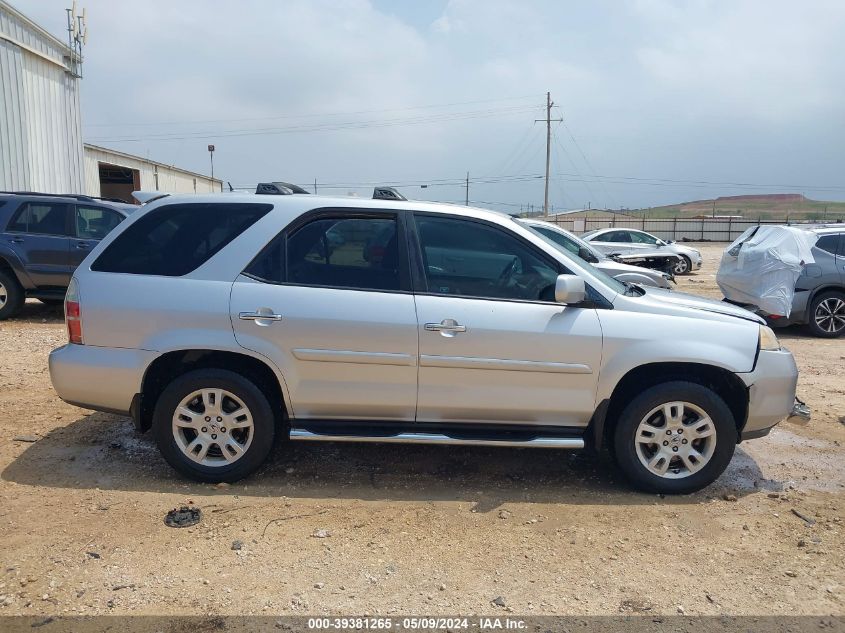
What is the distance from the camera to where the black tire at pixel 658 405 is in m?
4.05

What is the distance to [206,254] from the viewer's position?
165 inches

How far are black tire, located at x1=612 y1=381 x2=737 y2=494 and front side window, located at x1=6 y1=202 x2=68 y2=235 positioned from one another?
29.6 feet

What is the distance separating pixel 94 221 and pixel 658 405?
911 cm

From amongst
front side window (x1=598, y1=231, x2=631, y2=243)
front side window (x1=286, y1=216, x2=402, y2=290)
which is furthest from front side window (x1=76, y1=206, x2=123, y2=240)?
front side window (x1=598, y1=231, x2=631, y2=243)

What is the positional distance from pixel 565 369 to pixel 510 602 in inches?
58.6

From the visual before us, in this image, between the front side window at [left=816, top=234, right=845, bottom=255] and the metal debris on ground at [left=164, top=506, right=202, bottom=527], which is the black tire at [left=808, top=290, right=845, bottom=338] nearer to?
the front side window at [left=816, top=234, right=845, bottom=255]

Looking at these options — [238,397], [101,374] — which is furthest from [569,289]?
[101,374]

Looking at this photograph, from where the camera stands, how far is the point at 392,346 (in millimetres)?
3994

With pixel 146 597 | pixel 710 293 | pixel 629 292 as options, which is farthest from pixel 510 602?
pixel 710 293

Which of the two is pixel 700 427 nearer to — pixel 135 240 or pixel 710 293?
pixel 135 240

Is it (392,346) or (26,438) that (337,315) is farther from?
(26,438)

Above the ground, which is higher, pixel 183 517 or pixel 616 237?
pixel 616 237

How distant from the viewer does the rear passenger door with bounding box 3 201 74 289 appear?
9.55 m

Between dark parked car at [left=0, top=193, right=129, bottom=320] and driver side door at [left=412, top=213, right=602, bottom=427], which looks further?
dark parked car at [left=0, top=193, right=129, bottom=320]
